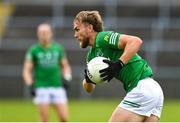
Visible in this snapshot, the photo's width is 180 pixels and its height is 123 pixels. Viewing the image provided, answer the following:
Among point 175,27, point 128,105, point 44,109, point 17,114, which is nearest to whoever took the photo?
point 128,105

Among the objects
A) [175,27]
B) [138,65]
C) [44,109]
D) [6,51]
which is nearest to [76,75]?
[6,51]

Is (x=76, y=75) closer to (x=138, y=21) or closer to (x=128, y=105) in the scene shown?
(x=138, y=21)

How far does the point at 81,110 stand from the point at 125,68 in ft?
35.4

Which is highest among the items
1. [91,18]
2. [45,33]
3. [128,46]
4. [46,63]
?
[91,18]

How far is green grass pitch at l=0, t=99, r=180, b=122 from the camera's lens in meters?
16.8

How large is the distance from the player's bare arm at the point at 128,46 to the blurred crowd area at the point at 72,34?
14.0m

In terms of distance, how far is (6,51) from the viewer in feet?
76.7

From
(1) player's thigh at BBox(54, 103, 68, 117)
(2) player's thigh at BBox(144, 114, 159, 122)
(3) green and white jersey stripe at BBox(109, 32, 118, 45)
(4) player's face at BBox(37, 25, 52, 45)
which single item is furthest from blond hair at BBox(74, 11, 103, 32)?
(1) player's thigh at BBox(54, 103, 68, 117)

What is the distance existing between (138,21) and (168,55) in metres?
2.22

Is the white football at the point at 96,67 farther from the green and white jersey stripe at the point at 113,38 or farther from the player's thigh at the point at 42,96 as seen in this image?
the player's thigh at the point at 42,96

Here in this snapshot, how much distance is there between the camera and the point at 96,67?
26.9ft

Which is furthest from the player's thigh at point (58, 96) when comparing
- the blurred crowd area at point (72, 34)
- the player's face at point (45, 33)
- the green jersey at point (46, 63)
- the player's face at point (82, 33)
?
the blurred crowd area at point (72, 34)

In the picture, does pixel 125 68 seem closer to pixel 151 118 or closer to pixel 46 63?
pixel 151 118

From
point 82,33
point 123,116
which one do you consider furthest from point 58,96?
point 123,116
